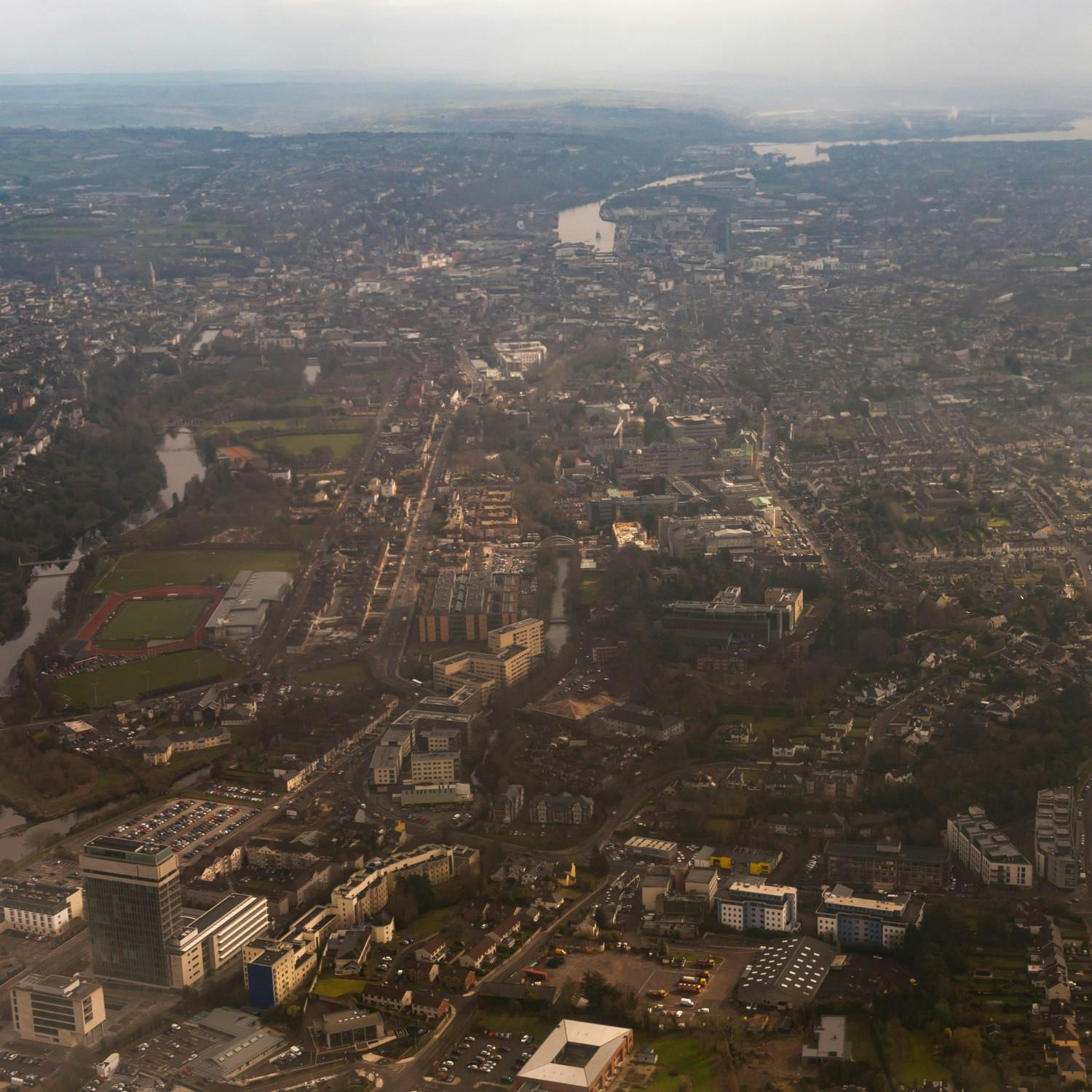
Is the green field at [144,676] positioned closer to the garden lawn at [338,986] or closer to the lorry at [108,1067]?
the garden lawn at [338,986]

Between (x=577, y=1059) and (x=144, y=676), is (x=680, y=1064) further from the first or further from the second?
(x=144, y=676)

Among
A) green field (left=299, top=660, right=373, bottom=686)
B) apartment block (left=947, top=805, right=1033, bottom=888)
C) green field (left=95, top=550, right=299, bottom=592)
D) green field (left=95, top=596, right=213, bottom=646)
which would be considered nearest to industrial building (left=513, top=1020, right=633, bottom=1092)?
apartment block (left=947, top=805, right=1033, bottom=888)

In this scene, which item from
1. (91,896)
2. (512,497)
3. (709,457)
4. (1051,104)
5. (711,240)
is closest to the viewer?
(91,896)

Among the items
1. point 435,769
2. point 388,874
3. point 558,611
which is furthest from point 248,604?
point 388,874

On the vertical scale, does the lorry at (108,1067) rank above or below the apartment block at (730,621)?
below

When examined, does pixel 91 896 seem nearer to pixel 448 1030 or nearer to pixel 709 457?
pixel 448 1030

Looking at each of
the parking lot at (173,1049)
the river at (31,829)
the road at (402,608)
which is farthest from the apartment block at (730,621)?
the parking lot at (173,1049)

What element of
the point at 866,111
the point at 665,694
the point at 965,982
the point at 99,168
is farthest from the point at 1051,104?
the point at 965,982
